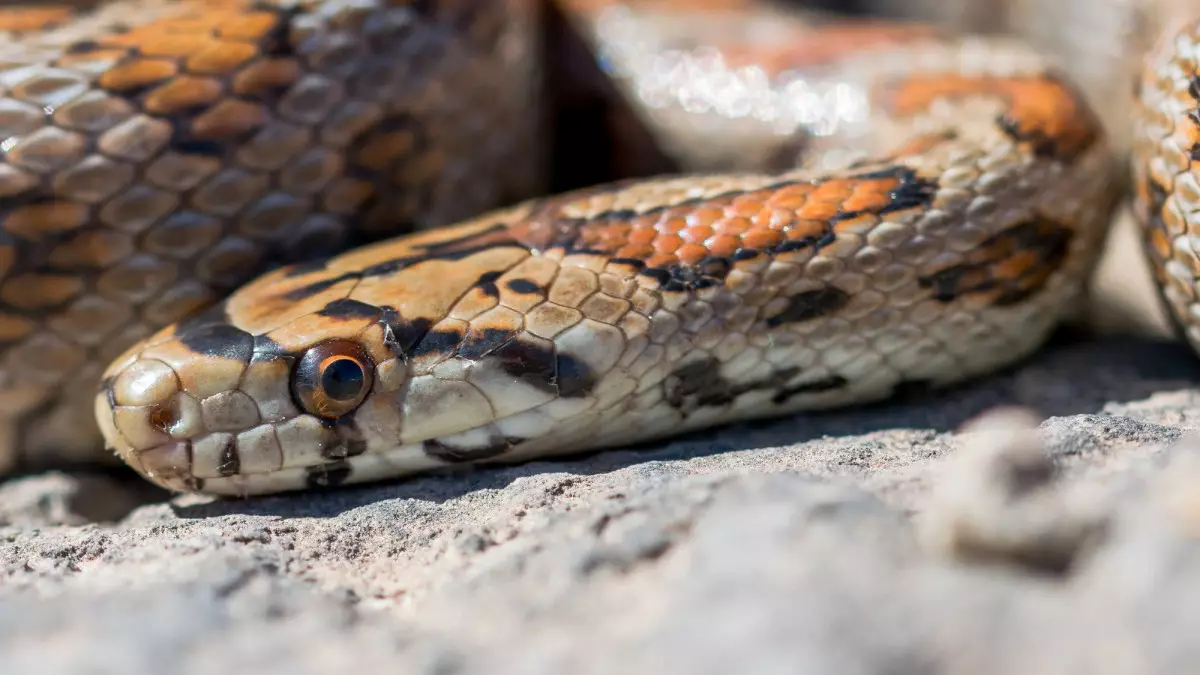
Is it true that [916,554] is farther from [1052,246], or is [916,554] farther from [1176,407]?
[1052,246]

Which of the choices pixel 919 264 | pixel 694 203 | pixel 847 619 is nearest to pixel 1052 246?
pixel 919 264

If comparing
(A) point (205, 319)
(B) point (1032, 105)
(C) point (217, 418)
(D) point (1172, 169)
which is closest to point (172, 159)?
(A) point (205, 319)

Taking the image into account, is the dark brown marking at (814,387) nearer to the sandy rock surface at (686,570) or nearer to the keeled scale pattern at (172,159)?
the sandy rock surface at (686,570)

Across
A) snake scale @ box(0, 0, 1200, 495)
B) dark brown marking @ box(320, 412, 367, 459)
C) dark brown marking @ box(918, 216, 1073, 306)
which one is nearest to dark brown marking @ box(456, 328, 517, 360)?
snake scale @ box(0, 0, 1200, 495)

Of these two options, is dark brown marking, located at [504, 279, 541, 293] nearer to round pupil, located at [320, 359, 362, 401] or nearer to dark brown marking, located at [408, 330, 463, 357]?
dark brown marking, located at [408, 330, 463, 357]

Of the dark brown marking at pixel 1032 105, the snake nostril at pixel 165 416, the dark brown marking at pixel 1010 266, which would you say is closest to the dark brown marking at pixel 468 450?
the snake nostril at pixel 165 416

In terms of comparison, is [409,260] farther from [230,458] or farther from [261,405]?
[230,458]
